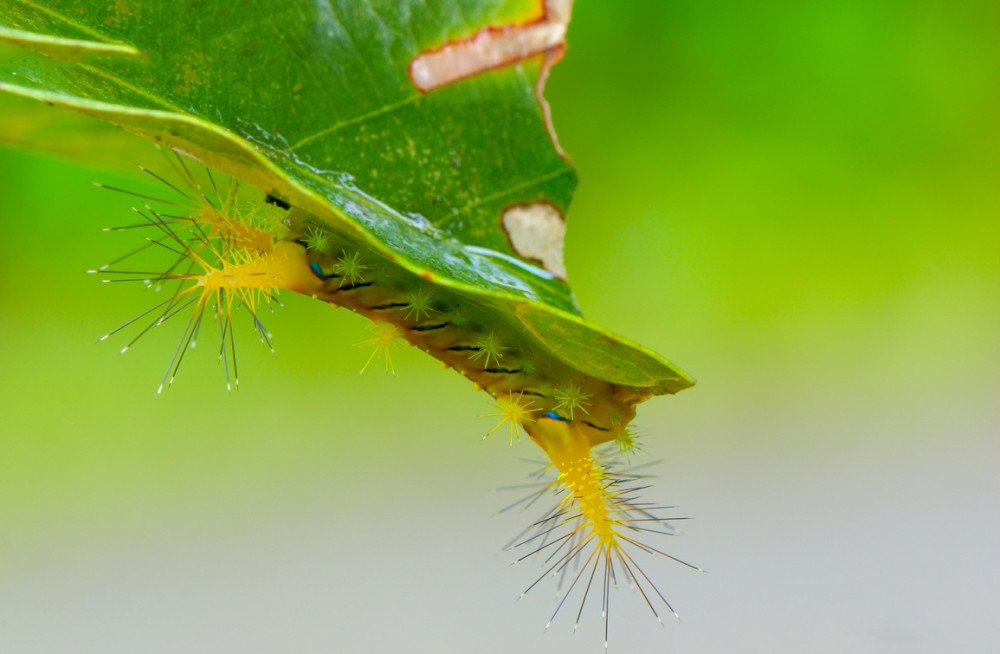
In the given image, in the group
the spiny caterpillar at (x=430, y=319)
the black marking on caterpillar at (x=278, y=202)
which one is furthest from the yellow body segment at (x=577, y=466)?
the black marking on caterpillar at (x=278, y=202)

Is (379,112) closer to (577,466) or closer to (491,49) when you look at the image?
(491,49)

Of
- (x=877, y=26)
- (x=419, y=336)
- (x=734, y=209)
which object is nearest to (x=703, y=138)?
(x=734, y=209)

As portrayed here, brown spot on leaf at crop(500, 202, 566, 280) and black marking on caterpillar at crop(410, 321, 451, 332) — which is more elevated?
brown spot on leaf at crop(500, 202, 566, 280)

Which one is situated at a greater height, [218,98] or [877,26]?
[877,26]

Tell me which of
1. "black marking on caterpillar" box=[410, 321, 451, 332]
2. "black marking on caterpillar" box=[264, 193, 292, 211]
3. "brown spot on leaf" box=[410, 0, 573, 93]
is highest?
"brown spot on leaf" box=[410, 0, 573, 93]

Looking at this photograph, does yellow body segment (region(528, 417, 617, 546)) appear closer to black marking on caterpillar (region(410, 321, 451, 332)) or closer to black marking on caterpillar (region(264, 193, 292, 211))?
black marking on caterpillar (region(410, 321, 451, 332))

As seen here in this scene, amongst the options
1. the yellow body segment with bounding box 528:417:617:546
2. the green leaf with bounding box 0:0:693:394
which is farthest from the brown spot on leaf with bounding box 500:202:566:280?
the yellow body segment with bounding box 528:417:617:546

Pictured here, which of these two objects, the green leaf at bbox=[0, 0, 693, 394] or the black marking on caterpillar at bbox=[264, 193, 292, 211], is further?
the black marking on caterpillar at bbox=[264, 193, 292, 211]

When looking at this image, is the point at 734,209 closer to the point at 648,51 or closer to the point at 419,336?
the point at 648,51

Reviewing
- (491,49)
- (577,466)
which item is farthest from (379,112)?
(577,466)
